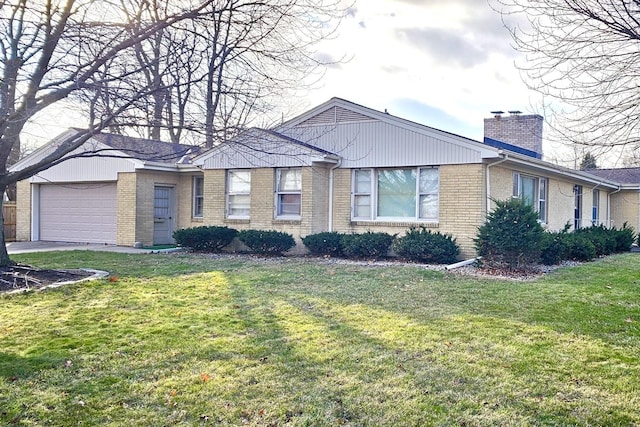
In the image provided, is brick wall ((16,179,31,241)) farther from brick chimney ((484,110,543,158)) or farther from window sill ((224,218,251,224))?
brick chimney ((484,110,543,158))

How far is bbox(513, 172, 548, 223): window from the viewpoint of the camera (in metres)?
15.7

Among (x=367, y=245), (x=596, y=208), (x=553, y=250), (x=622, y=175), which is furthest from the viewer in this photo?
(x=622, y=175)

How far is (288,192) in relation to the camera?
16203 mm

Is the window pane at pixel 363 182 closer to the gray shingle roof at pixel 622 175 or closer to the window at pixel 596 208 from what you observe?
the window at pixel 596 208

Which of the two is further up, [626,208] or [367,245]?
[626,208]

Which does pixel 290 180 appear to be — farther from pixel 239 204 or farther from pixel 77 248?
pixel 77 248

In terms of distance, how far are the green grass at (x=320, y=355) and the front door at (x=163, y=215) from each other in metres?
9.78

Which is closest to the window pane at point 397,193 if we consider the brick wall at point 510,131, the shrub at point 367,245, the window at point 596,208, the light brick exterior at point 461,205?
the light brick exterior at point 461,205

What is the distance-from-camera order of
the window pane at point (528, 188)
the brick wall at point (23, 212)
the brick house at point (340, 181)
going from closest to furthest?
the brick house at point (340, 181)
the window pane at point (528, 188)
the brick wall at point (23, 212)

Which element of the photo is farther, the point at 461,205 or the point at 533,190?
the point at 533,190

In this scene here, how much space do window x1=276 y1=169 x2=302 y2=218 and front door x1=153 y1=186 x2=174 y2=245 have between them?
212 inches

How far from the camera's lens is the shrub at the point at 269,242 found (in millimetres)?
15242

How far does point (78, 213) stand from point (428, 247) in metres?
14.1

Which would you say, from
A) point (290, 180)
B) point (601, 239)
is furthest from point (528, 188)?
point (290, 180)
